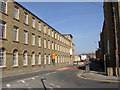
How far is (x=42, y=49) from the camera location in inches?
1500

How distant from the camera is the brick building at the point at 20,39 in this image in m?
22.6

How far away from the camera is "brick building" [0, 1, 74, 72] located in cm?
Answer: 2263

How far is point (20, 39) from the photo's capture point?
2711cm

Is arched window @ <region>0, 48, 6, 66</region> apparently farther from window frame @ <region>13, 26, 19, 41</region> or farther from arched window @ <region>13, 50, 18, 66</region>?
window frame @ <region>13, 26, 19, 41</region>

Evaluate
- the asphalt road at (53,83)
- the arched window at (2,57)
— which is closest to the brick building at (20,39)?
the arched window at (2,57)

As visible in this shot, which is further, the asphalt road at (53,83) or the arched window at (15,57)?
the arched window at (15,57)

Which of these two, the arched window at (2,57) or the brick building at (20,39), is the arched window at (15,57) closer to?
the brick building at (20,39)

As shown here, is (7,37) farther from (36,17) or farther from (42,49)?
(42,49)

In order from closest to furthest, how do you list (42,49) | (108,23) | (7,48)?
(7,48) < (108,23) < (42,49)

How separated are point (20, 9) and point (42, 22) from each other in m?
12.1

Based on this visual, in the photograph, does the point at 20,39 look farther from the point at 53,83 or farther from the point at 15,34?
the point at 53,83

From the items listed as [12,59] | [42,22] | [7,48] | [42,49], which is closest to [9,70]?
[12,59]

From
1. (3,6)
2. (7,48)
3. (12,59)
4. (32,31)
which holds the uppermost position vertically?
(3,6)

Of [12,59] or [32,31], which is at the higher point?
[32,31]
